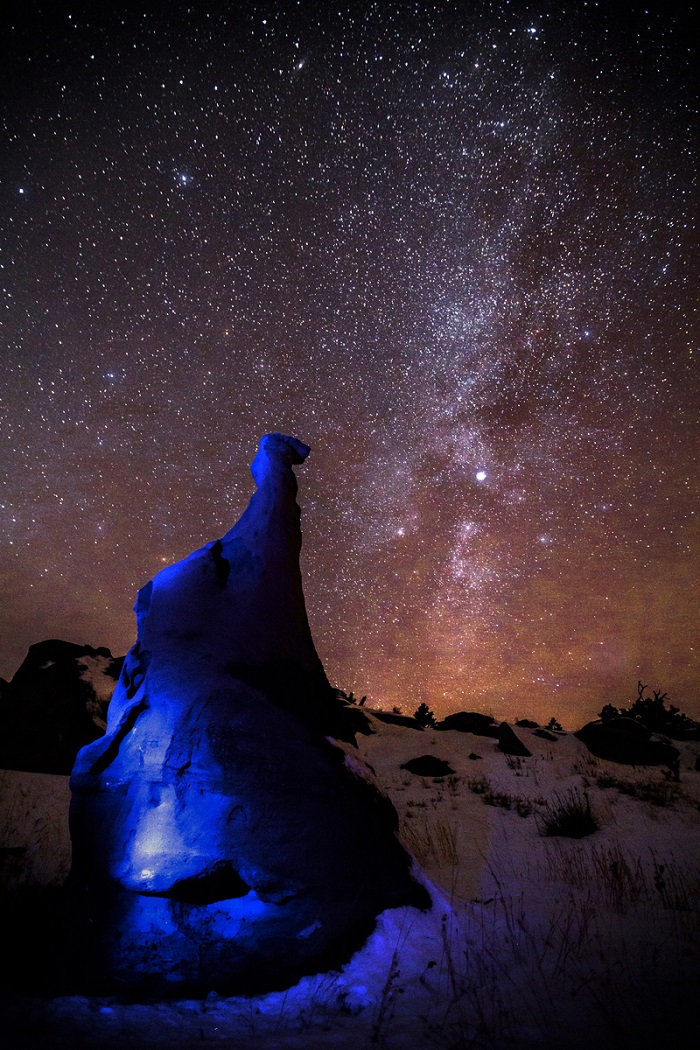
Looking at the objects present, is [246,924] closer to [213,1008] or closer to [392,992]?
[213,1008]

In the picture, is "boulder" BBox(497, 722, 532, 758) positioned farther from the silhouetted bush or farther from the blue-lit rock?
the blue-lit rock

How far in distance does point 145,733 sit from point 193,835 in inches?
37.4

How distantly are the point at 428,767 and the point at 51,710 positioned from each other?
9.09m

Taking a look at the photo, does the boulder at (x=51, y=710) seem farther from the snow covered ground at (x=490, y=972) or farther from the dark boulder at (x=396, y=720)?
the dark boulder at (x=396, y=720)

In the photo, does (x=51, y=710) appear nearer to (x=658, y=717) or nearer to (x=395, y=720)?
(x=395, y=720)

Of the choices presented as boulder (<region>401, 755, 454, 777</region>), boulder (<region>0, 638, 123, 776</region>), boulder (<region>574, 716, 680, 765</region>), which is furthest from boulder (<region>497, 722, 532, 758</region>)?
boulder (<region>0, 638, 123, 776</region>)

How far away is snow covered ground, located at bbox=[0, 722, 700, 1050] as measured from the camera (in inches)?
96.7

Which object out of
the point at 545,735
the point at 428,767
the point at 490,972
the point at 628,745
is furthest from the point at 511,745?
the point at 490,972

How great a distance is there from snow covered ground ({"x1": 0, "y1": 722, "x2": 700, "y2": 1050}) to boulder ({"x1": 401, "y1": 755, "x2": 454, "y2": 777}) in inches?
233

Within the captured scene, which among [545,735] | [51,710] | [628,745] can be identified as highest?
[51,710]

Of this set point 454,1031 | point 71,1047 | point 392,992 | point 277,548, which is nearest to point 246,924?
point 392,992

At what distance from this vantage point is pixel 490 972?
3.09m

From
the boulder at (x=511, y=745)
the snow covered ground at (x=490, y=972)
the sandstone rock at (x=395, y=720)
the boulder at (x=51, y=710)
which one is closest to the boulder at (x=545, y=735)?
the boulder at (x=511, y=745)

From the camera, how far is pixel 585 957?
3219mm
